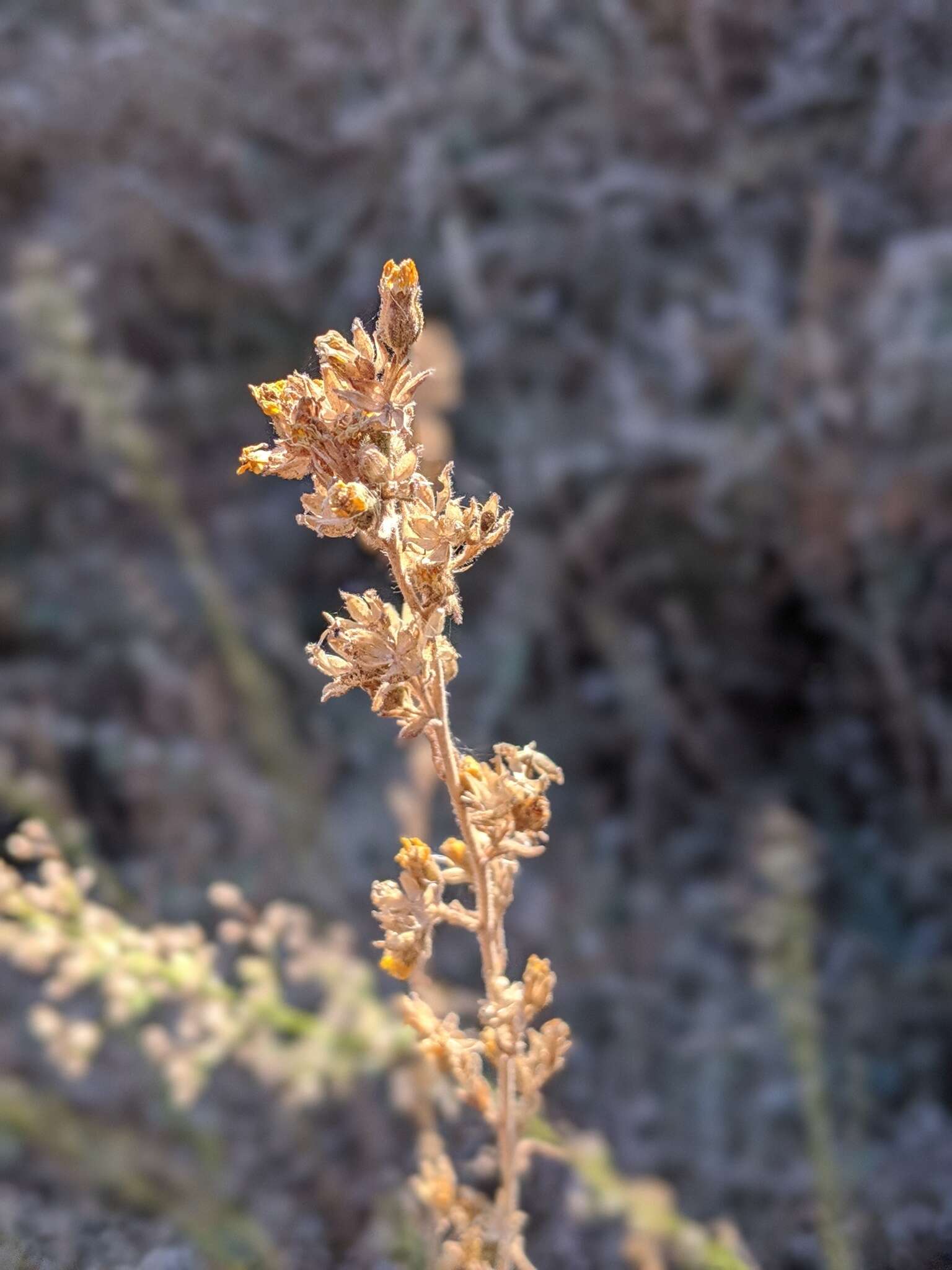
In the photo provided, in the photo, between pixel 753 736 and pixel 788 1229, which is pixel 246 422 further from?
pixel 788 1229

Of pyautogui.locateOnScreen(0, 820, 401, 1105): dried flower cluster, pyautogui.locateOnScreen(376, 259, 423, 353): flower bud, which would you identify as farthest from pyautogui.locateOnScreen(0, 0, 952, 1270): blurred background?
pyautogui.locateOnScreen(376, 259, 423, 353): flower bud

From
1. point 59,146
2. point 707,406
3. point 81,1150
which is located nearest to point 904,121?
point 707,406

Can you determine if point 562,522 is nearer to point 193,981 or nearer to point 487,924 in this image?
point 193,981

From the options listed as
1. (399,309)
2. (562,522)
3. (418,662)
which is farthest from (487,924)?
(562,522)

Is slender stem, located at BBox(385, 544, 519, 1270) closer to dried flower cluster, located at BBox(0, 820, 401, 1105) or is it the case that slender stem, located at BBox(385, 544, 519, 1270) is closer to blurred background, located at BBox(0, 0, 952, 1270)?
dried flower cluster, located at BBox(0, 820, 401, 1105)

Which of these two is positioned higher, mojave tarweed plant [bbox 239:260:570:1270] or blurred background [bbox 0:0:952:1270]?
blurred background [bbox 0:0:952:1270]

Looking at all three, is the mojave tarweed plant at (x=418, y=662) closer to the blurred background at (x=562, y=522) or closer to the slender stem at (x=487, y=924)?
the slender stem at (x=487, y=924)
